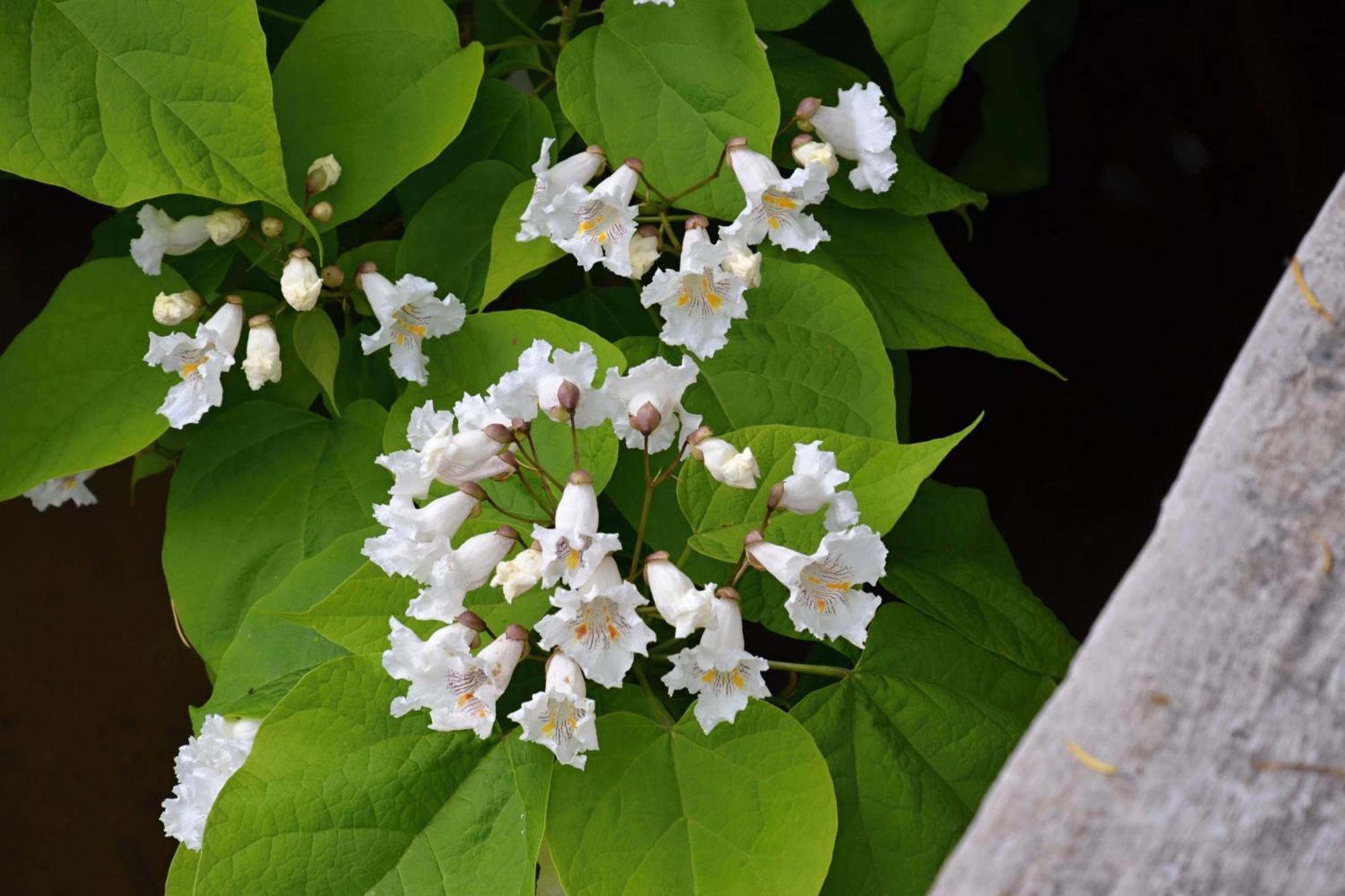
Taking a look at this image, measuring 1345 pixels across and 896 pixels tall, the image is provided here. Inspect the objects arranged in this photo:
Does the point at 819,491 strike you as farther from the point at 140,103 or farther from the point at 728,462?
the point at 140,103

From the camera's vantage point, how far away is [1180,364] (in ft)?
6.23

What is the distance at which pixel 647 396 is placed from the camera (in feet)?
2.96

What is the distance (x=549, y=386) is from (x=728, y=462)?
0.13 m

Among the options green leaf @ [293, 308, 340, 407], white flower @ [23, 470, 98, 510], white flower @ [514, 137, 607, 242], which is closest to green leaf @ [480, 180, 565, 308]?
white flower @ [514, 137, 607, 242]

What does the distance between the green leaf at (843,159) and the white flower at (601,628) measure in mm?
482

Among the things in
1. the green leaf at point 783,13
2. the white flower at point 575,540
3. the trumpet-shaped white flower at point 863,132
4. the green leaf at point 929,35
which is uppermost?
the green leaf at point 929,35

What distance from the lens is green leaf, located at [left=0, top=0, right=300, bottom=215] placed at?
3.10ft

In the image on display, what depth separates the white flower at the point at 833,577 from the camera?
2.80ft

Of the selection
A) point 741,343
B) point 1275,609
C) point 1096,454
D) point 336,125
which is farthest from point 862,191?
point 1096,454

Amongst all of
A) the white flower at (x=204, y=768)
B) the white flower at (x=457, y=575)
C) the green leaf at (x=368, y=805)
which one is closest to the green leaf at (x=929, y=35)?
the white flower at (x=457, y=575)

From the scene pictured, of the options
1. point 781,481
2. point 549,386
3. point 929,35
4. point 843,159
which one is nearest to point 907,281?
point 843,159

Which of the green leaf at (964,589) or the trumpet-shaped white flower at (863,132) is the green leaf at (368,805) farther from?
the trumpet-shaped white flower at (863,132)

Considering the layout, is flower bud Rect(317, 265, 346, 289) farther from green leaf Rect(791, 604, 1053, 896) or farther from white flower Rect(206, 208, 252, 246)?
green leaf Rect(791, 604, 1053, 896)

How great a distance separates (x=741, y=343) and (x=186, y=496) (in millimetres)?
496
